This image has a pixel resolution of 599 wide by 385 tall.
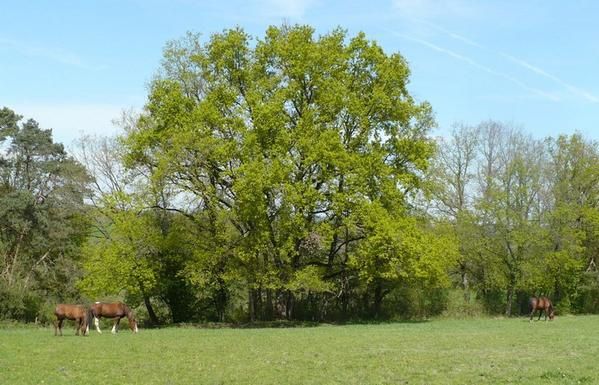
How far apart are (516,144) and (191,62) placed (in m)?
34.7

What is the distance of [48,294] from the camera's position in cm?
4594

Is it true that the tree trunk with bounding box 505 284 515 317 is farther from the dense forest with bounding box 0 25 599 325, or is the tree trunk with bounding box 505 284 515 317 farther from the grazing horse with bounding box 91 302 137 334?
the grazing horse with bounding box 91 302 137 334

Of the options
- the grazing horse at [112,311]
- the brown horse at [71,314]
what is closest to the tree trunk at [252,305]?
the grazing horse at [112,311]

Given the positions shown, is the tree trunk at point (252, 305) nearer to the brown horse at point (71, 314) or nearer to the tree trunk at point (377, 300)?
the tree trunk at point (377, 300)

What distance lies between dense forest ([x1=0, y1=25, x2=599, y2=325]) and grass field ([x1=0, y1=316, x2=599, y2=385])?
41.8 ft

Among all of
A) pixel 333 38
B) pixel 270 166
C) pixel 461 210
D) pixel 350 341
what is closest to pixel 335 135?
pixel 270 166

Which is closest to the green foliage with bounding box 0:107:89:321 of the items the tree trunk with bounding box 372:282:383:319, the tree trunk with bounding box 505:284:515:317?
the tree trunk with bounding box 372:282:383:319

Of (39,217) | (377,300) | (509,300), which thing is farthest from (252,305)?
(509,300)

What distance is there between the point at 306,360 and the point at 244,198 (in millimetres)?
19303

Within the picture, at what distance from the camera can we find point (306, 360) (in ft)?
60.1

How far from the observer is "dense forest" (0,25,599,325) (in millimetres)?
38719

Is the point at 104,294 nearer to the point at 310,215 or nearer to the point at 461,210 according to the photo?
the point at 310,215

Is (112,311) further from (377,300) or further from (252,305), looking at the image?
(377,300)

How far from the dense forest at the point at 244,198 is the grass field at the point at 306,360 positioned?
1273 centimetres
